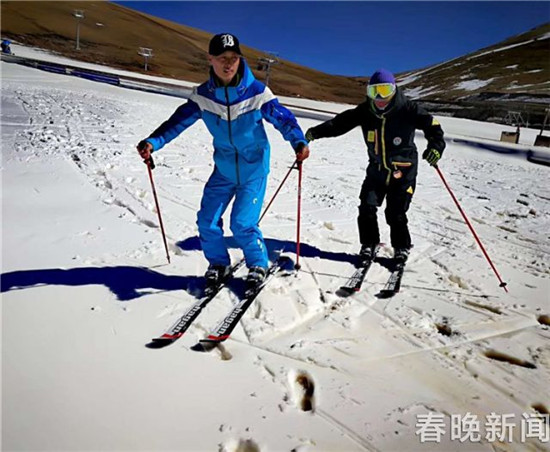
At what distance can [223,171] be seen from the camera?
325cm

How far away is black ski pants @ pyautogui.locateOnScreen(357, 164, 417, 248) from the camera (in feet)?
12.9

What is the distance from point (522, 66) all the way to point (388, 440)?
224 feet

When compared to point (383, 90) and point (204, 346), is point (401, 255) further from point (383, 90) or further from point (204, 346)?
point (204, 346)

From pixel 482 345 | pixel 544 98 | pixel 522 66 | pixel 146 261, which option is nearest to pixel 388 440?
pixel 482 345

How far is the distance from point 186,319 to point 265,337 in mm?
640

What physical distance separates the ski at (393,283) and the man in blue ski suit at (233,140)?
1.16m

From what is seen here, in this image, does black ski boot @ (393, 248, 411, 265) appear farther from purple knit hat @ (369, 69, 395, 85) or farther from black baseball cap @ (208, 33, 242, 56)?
black baseball cap @ (208, 33, 242, 56)

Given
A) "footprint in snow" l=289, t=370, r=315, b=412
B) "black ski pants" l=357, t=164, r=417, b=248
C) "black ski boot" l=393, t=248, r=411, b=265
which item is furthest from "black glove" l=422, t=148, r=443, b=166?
"footprint in snow" l=289, t=370, r=315, b=412

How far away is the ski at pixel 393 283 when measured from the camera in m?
3.47

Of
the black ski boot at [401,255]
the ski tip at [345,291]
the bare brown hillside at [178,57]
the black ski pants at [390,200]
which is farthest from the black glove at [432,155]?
the bare brown hillside at [178,57]

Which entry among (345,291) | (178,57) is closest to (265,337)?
(345,291)

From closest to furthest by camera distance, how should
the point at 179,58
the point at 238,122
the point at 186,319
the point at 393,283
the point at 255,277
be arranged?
1. the point at 186,319
2. the point at 238,122
3. the point at 255,277
4. the point at 393,283
5. the point at 179,58

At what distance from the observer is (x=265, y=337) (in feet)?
9.06

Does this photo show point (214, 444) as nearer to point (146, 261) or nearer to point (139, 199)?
point (146, 261)
